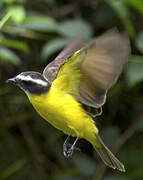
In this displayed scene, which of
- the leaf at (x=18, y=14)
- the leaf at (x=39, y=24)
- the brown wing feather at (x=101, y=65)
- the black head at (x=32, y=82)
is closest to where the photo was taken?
the brown wing feather at (x=101, y=65)

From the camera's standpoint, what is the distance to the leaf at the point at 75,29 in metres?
2.42

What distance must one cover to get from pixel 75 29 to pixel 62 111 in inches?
45.8

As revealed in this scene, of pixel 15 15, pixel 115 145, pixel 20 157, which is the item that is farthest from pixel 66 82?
pixel 20 157

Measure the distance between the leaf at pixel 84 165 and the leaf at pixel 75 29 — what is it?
728mm

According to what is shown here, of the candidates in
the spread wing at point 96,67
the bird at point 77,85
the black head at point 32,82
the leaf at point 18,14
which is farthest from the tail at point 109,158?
the leaf at point 18,14

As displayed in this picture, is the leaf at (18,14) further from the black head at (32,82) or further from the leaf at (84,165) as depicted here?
the leaf at (84,165)

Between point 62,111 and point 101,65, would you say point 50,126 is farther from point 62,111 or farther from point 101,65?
point 101,65

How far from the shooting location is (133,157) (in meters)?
2.66

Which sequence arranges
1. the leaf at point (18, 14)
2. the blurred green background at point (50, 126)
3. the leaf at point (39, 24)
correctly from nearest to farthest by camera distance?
the leaf at point (18, 14) < the leaf at point (39, 24) < the blurred green background at point (50, 126)

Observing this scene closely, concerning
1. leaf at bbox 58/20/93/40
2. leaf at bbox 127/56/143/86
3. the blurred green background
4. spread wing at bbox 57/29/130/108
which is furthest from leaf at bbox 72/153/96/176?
spread wing at bbox 57/29/130/108

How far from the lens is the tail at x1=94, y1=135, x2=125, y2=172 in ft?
5.21

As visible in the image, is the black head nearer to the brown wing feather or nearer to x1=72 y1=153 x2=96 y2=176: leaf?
the brown wing feather

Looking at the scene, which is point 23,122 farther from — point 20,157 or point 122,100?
point 122,100

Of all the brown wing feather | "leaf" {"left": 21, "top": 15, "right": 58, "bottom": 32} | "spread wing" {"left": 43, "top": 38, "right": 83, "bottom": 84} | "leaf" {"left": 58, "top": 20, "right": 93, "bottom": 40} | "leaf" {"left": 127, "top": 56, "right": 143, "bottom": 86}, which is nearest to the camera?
the brown wing feather
